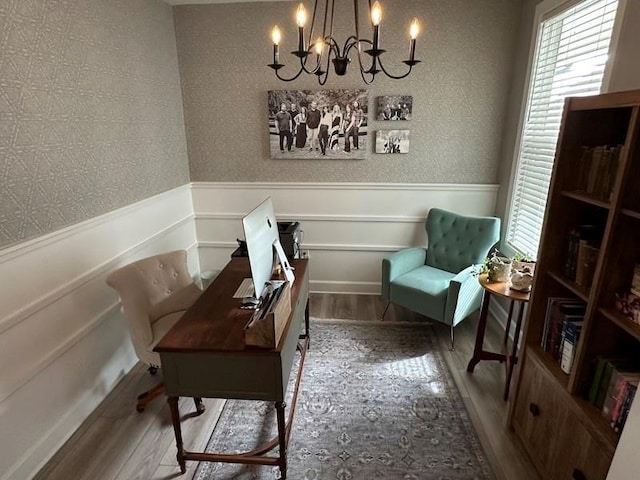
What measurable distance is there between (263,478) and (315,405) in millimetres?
557

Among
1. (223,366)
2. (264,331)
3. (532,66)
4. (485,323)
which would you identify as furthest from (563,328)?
(532,66)

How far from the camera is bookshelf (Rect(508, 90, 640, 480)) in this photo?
1.34m

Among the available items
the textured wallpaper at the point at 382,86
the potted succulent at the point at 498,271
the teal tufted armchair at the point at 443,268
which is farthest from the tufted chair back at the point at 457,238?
the potted succulent at the point at 498,271

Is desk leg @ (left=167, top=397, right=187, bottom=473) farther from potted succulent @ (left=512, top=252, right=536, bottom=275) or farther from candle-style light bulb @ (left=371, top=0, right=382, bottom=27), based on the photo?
potted succulent @ (left=512, top=252, right=536, bottom=275)

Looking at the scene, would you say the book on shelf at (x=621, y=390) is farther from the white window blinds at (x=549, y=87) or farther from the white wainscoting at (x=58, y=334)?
the white wainscoting at (x=58, y=334)

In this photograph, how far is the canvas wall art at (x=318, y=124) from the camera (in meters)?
3.26

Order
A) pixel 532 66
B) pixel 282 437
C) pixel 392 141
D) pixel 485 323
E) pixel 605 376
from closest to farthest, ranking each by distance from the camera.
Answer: pixel 605 376 → pixel 282 437 → pixel 485 323 → pixel 532 66 → pixel 392 141

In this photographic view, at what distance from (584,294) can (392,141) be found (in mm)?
2158

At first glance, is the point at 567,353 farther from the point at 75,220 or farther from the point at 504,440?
the point at 75,220

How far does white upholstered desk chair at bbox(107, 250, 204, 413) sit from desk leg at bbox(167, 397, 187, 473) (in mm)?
414

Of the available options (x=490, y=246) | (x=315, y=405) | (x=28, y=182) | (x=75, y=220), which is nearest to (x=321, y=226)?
(x=490, y=246)

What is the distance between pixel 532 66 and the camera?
2764 millimetres

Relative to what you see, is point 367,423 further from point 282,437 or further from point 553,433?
point 553,433

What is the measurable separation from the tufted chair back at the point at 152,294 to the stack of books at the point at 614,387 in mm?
2179
